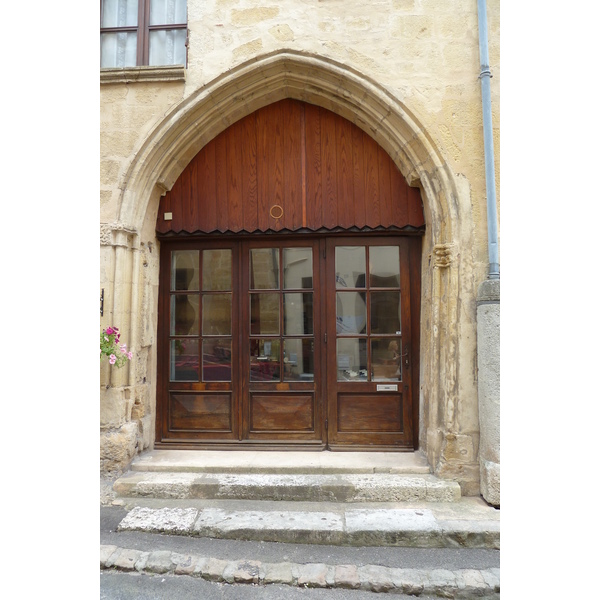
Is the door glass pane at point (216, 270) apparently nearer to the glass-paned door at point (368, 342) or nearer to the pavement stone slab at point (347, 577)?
the glass-paned door at point (368, 342)

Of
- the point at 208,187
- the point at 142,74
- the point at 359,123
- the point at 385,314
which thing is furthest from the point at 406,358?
the point at 142,74

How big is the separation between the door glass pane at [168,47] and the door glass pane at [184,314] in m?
2.29

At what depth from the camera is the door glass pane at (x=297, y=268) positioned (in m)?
4.15

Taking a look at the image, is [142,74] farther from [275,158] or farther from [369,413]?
[369,413]

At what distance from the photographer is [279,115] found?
414 centimetres

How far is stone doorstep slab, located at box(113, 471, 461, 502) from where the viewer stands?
3.34 meters

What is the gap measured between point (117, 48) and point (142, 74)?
23.3 inches

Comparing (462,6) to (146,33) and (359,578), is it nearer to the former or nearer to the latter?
(146,33)

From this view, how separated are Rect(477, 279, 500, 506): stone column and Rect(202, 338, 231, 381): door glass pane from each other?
2352 mm

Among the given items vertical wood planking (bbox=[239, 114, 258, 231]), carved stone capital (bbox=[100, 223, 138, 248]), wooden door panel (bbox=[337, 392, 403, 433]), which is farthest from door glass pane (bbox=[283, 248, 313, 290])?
carved stone capital (bbox=[100, 223, 138, 248])

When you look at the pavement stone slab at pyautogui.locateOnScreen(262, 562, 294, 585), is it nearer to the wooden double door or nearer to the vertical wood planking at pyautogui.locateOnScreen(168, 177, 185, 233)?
the wooden double door

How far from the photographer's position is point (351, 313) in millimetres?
4086

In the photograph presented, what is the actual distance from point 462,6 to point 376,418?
388 cm

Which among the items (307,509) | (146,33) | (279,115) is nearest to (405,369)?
(307,509)
